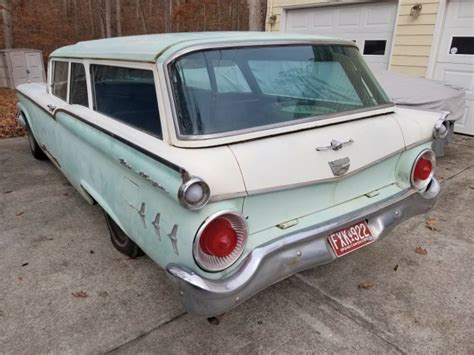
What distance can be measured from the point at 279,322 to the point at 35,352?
145 centimetres

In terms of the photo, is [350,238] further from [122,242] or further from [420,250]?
[122,242]

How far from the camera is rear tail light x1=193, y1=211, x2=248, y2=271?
1.84 metres

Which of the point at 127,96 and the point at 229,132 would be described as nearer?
the point at 229,132

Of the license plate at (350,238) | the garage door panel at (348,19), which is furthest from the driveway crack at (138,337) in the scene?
the garage door panel at (348,19)

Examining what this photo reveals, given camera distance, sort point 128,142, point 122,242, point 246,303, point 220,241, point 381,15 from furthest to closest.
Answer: point 381,15 < point 122,242 < point 246,303 < point 128,142 < point 220,241

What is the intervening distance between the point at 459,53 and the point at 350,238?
6061 mm

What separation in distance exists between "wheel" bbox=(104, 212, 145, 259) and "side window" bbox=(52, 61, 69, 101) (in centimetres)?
144

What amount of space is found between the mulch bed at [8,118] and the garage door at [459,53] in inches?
311

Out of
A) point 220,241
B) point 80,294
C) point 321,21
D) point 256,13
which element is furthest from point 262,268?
point 256,13

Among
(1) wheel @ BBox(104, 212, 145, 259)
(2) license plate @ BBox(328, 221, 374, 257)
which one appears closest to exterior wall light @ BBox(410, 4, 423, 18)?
(2) license plate @ BBox(328, 221, 374, 257)

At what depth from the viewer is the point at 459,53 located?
6.77 meters

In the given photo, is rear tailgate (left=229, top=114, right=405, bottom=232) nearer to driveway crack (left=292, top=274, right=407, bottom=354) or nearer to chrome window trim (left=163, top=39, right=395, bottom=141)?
chrome window trim (left=163, top=39, right=395, bottom=141)

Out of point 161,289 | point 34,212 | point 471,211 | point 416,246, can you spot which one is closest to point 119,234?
point 161,289

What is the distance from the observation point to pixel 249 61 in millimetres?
2420
